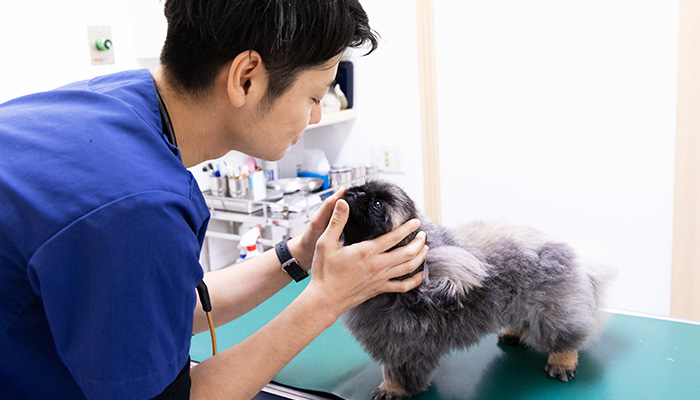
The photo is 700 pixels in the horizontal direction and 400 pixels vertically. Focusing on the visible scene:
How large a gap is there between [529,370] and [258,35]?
945 millimetres

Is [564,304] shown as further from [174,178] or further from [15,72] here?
[15,72]

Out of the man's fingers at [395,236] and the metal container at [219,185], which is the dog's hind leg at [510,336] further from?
the metal container at [219,185]

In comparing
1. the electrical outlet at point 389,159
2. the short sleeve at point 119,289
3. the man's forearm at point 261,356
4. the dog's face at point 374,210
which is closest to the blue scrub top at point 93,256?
the short sleeve at point 119,289

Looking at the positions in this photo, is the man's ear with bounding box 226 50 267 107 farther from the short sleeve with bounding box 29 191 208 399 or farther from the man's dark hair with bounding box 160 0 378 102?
the short sleeve with bounding box 29 191 208 399

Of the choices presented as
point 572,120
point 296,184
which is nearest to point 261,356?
point 296,184

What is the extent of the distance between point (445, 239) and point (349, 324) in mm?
288

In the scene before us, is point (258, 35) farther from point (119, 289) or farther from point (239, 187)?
point (239, 187)

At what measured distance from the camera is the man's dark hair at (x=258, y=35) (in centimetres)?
83

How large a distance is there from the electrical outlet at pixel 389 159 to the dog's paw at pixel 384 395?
1.79 metres

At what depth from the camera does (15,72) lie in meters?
1.86

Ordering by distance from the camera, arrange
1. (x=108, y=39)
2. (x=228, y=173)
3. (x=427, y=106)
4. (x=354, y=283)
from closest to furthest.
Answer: (x=354, y=283) → (x=108, y=39) → (x=228, y=173) → (x=427, y=106)

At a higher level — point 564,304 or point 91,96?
point 91,96

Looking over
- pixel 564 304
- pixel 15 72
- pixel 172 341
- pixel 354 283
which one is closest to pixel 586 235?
pixel 564 304

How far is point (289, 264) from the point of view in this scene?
128 centimetres
